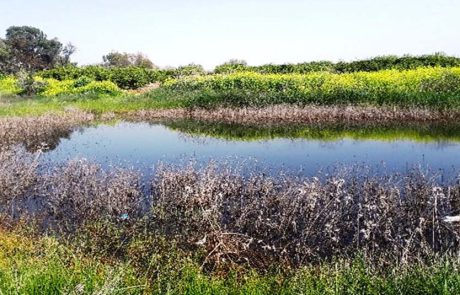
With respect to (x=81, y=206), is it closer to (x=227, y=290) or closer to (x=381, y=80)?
(x=227, y=290)

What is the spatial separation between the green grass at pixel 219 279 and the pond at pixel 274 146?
5886 mm

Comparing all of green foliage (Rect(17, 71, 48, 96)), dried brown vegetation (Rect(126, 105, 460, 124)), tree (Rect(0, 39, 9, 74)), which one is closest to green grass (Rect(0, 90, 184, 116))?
dried brown vegetation (Rect(126, 105, 460, 124))

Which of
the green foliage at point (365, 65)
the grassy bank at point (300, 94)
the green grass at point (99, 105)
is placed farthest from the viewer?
the green foliage at point (365, 65)

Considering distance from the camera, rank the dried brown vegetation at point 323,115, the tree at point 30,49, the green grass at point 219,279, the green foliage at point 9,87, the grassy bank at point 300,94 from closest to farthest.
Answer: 1. the green grass at point 219,279
2. the dried brown vegetation at point 323,115
3. the grassy bank at point 300,94
4. the green foliage at point 9,87
5. the tree at point 30,49

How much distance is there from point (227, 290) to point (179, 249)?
139 cm

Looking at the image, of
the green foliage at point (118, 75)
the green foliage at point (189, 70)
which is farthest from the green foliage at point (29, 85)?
the green foliage at point (189, 70)

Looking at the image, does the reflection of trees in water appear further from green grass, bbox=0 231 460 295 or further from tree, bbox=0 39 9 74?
tree, bbox=0 39 9 74

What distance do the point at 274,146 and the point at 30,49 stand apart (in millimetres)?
69667

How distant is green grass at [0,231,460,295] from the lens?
5473 mm

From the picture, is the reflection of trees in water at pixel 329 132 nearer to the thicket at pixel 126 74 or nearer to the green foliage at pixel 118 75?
the thicket at pixel 126 74

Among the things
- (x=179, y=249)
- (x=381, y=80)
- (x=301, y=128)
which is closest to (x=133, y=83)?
(x=381, y=80)

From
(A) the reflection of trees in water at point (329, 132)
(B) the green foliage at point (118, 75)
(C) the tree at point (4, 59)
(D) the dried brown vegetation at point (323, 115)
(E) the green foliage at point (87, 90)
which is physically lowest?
(A) the reflection of trees in water at point (329, 132)

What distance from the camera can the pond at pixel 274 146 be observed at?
544 inches

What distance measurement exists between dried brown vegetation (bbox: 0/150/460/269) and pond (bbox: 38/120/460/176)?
235cm
